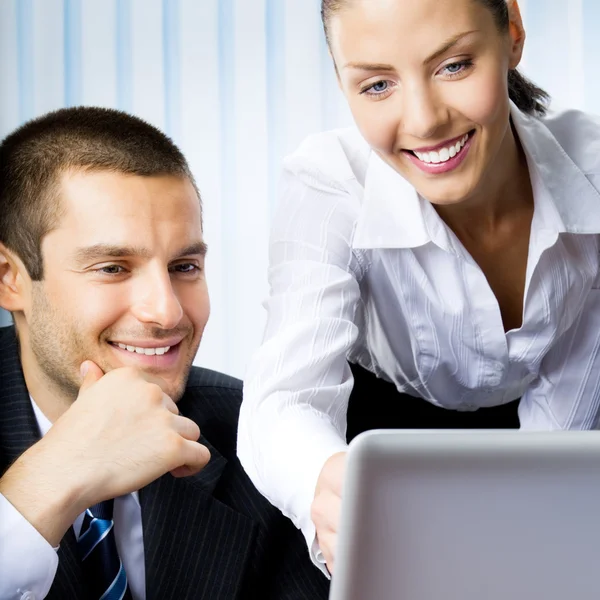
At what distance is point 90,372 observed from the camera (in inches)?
61.7

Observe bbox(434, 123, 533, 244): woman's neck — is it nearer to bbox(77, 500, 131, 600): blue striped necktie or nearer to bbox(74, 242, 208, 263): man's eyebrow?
bbox(74, 242, 208, 263): man's eyebrow

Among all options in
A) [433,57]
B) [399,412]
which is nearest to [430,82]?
[433,57]

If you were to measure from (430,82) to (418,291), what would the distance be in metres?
0.41

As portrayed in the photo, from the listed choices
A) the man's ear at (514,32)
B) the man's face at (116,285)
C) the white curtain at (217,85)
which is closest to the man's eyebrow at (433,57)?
the man's ear at (514,32)

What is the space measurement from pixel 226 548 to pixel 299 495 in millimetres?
448

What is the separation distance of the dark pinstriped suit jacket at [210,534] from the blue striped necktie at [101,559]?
0.04 m

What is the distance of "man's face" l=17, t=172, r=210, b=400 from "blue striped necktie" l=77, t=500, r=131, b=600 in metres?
0.27

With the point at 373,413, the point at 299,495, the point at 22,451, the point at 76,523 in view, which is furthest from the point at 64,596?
the point at 373,413

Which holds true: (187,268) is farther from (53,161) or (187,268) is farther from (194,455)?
(194,455)

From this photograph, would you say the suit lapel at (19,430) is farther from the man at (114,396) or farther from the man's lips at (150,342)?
the man's lips at (150,342)

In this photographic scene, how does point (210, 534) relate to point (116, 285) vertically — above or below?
below

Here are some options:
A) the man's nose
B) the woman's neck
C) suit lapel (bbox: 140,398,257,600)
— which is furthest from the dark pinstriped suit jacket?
the woman's neck

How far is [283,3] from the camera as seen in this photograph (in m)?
3.45

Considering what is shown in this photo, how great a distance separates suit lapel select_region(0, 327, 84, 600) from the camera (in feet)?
4.27
